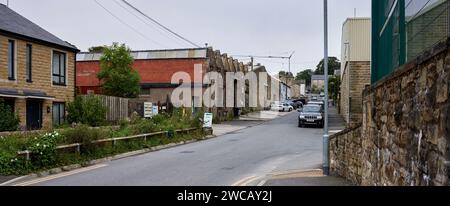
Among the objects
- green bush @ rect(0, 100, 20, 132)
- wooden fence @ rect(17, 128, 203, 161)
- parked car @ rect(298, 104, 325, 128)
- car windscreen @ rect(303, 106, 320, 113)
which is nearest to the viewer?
wooden fence @ rect(17, 128, 203, 161)

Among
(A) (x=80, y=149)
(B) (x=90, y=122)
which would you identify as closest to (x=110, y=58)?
(B) (x=90, y=122)

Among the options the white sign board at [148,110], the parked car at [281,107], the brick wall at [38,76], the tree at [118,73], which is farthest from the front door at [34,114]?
the parked car at [281,107]

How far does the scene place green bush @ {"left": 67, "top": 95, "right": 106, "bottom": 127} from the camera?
97.4ft

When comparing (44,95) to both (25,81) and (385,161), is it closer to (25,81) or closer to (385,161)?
(25,81)

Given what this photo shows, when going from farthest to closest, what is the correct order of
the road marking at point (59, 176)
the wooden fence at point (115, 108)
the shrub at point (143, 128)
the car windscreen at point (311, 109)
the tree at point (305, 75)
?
the tree at point (305, 75) < the car windscreen at point (311, 109) < the wooden fence at point (115, 108) < the shrub at point (143, 128) < the road marking at point (59, 176)

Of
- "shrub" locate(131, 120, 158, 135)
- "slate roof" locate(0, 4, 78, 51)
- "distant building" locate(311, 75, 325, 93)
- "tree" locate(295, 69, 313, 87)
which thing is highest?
"tree" locate(295, 69, 313, 87)

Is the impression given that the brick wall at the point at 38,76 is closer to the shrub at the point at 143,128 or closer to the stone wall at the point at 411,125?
the shrub at the point at 143,128

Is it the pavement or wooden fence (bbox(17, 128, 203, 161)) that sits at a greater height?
wooden fence (bbox(17, 128, 203, 161))

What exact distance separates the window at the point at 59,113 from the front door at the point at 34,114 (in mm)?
1665

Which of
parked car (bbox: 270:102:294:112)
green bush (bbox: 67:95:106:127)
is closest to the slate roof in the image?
green bush (bbox: 67:95:106:127)

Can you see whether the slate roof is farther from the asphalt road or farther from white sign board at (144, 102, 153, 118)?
the asphalt road

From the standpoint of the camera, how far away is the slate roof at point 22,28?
84.4 feet

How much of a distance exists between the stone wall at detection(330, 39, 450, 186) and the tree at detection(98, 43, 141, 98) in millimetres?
35997

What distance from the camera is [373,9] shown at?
31.1 feet
